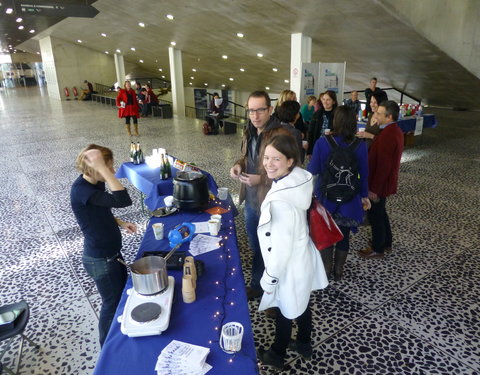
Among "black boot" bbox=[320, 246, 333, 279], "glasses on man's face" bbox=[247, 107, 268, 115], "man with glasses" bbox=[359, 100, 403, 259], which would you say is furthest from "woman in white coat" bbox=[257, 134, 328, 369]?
"man with glasses" bbox=[359, 100, 403, 259]

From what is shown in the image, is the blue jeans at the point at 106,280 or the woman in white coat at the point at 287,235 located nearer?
the woman in white coat at the point at 287,235

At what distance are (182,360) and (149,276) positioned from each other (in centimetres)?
40

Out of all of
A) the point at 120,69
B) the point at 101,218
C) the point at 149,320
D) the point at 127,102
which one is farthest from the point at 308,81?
the point at 120,69

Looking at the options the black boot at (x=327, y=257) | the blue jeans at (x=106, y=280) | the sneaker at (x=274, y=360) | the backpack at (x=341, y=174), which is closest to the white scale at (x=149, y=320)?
the blue jeans at (x=106, y=280)

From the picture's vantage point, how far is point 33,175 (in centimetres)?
580

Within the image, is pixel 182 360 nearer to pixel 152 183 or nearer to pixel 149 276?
pixel 149 276

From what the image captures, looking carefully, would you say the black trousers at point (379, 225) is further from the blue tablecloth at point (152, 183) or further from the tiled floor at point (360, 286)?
the blue tablecloth at point (152, 183)

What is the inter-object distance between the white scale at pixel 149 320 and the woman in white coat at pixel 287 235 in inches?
18.4

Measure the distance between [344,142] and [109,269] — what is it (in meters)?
1.75

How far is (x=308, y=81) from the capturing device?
7.98 metres

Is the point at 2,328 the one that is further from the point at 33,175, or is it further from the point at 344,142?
the point at 33,175

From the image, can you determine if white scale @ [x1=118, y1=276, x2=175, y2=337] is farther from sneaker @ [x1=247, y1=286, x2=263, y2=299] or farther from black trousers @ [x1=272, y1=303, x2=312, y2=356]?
sneaker @ [x1=247, y1=286, x2=263, y2=299]

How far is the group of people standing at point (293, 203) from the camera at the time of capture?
1.54 meters

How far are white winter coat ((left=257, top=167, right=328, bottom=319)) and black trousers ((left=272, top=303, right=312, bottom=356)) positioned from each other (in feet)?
0.46
